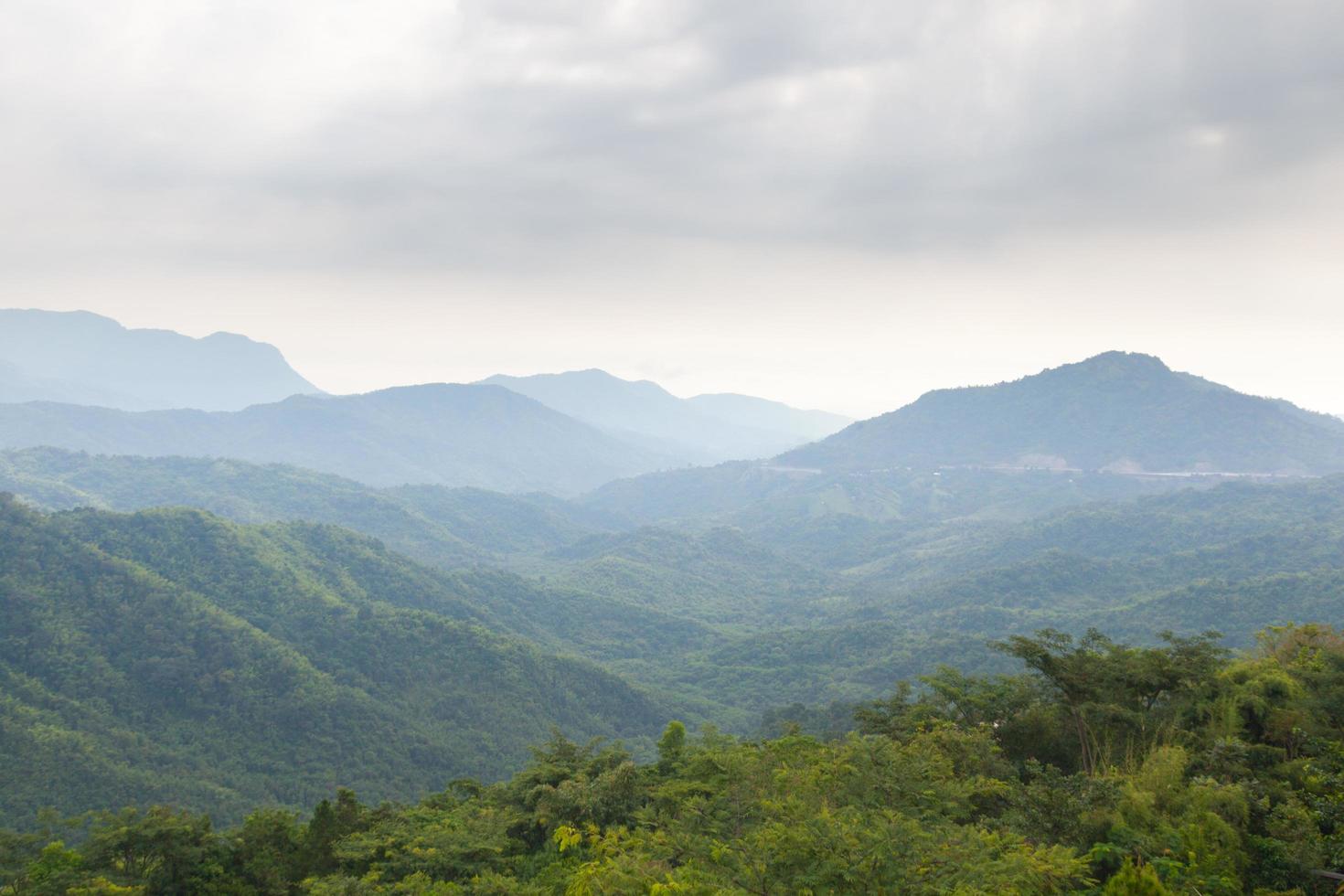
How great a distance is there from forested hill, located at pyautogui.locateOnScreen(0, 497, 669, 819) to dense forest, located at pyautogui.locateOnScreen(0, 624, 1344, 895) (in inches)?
1872

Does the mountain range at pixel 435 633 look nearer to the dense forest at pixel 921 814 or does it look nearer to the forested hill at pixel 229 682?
the forested hill at pixel 229 682

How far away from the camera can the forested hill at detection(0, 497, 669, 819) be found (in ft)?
210

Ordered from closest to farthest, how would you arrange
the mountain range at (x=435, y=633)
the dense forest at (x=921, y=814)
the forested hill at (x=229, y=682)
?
the dense forest at (x=921, y=814), the forested hill at (x=229, y=682), the mountain range at (x=435, y=633)

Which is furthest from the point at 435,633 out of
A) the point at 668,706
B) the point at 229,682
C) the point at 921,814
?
the point at 921,814

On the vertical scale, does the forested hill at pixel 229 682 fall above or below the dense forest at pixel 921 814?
below

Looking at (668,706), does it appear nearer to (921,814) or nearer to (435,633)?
(435,633)

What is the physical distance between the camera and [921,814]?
16.6m

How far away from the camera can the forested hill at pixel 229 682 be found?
64.1 m

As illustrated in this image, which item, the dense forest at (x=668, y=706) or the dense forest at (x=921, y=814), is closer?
the dense forest at (x=921, y=814)

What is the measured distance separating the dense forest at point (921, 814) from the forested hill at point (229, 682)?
47546mm

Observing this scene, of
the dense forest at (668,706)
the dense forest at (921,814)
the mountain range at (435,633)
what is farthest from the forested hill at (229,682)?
the dense forest at (921,814)

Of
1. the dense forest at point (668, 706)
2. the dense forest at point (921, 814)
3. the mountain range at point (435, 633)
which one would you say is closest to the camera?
the dense forest at point (921, 814)

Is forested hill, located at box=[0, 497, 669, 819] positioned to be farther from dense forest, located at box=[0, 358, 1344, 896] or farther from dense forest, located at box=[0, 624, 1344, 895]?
dense forest, located at box=[0, 624, 1344, 895]

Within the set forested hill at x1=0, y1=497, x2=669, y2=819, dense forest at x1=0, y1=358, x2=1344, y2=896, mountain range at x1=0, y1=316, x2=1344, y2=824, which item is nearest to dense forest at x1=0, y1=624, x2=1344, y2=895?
dense forest at x1=0, y1=358, x2=1344, y2=896
